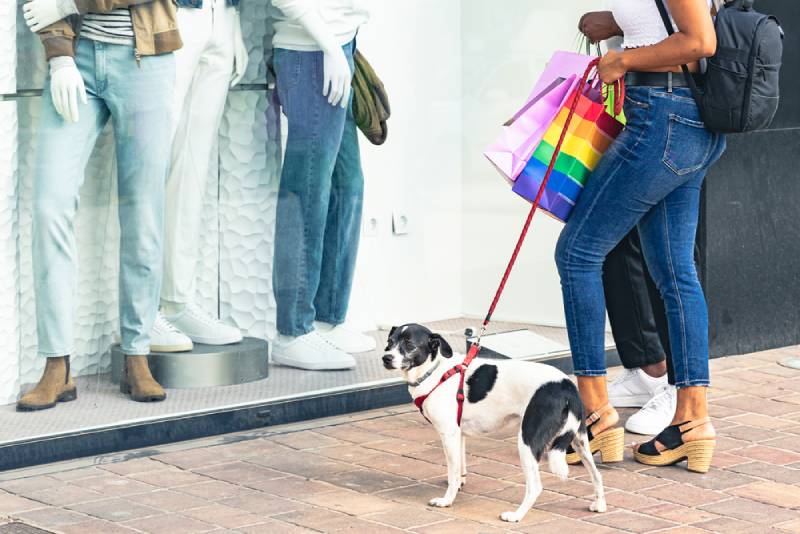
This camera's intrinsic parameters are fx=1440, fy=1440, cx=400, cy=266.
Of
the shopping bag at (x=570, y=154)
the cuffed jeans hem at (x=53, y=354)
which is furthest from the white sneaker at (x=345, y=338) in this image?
the shopping bag at (x=570, y=154)

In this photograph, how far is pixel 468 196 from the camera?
22.1 ft

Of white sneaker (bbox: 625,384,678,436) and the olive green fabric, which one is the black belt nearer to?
white sneaker (bbox: 625,384,678,436)

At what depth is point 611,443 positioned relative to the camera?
16.4ft

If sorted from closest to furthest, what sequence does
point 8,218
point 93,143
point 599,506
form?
point 599,506 → point 8,218 → point 93,143

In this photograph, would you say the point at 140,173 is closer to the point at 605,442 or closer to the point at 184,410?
the point at 184,410

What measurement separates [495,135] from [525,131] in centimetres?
181

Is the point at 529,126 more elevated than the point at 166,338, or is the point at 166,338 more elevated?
the point at 529,126

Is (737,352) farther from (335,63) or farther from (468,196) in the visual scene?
(335,63)

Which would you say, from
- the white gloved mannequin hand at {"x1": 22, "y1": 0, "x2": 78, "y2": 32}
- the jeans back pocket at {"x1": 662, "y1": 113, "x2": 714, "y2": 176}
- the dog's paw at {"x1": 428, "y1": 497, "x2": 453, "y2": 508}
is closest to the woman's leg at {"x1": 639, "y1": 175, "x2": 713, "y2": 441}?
the jeans back pocket at {"x1": 662, "y1": 113, "x2": 714, "y2": 176}

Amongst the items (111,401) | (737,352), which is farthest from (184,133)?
(737,352)

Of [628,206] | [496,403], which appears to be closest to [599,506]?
[496,403]

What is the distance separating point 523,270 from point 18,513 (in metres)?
3.06

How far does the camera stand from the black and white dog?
14.3 ft

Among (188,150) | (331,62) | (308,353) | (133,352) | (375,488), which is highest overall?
(331,62)
